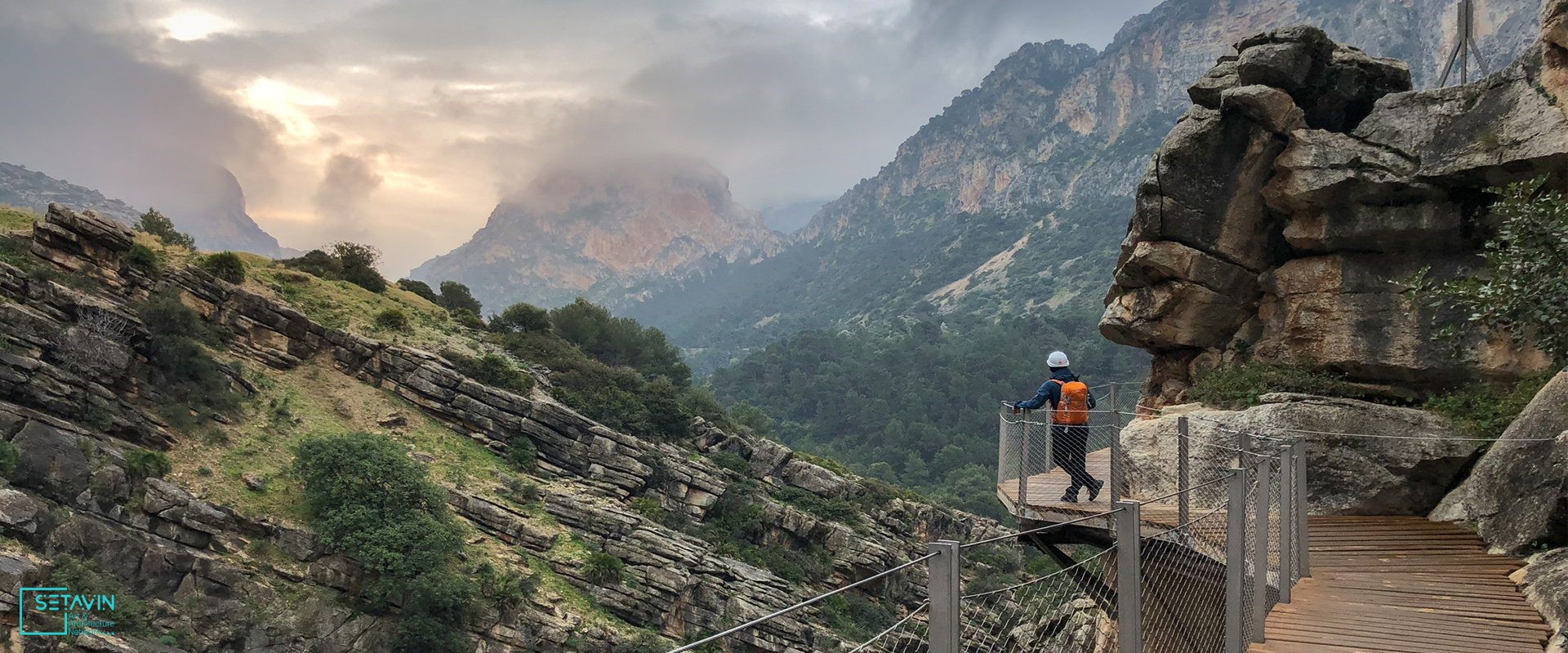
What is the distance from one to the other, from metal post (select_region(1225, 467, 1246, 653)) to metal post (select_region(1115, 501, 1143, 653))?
4.48ft

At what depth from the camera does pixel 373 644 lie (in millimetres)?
19594

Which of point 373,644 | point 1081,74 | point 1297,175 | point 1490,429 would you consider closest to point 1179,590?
point 1490,429

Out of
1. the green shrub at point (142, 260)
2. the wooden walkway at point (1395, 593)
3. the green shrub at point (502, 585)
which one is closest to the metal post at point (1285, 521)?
the wooden walkway at point (1395, 593)

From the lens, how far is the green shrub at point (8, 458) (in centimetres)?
1702

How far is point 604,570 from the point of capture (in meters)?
24.0

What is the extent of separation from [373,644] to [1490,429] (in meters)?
21.9

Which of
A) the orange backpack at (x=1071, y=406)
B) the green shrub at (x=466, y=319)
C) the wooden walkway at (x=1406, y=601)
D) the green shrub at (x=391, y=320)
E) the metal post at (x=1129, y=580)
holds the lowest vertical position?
the wooden walkway at (x=1406, y=601)

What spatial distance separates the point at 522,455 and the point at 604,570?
6.87 m

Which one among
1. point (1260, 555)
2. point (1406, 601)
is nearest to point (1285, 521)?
point (1260, 555)

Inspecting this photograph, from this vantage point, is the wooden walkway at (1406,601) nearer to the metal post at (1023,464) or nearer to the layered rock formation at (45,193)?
the metal post at (1023,464)

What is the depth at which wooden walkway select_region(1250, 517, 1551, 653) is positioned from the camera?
Answer: 5625 millimetres

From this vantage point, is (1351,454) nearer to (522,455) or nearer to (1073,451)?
(1073,451)

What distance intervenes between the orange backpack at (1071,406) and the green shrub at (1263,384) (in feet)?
12.2

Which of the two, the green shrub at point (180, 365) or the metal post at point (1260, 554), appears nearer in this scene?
the metal post at point (1260, 554)
